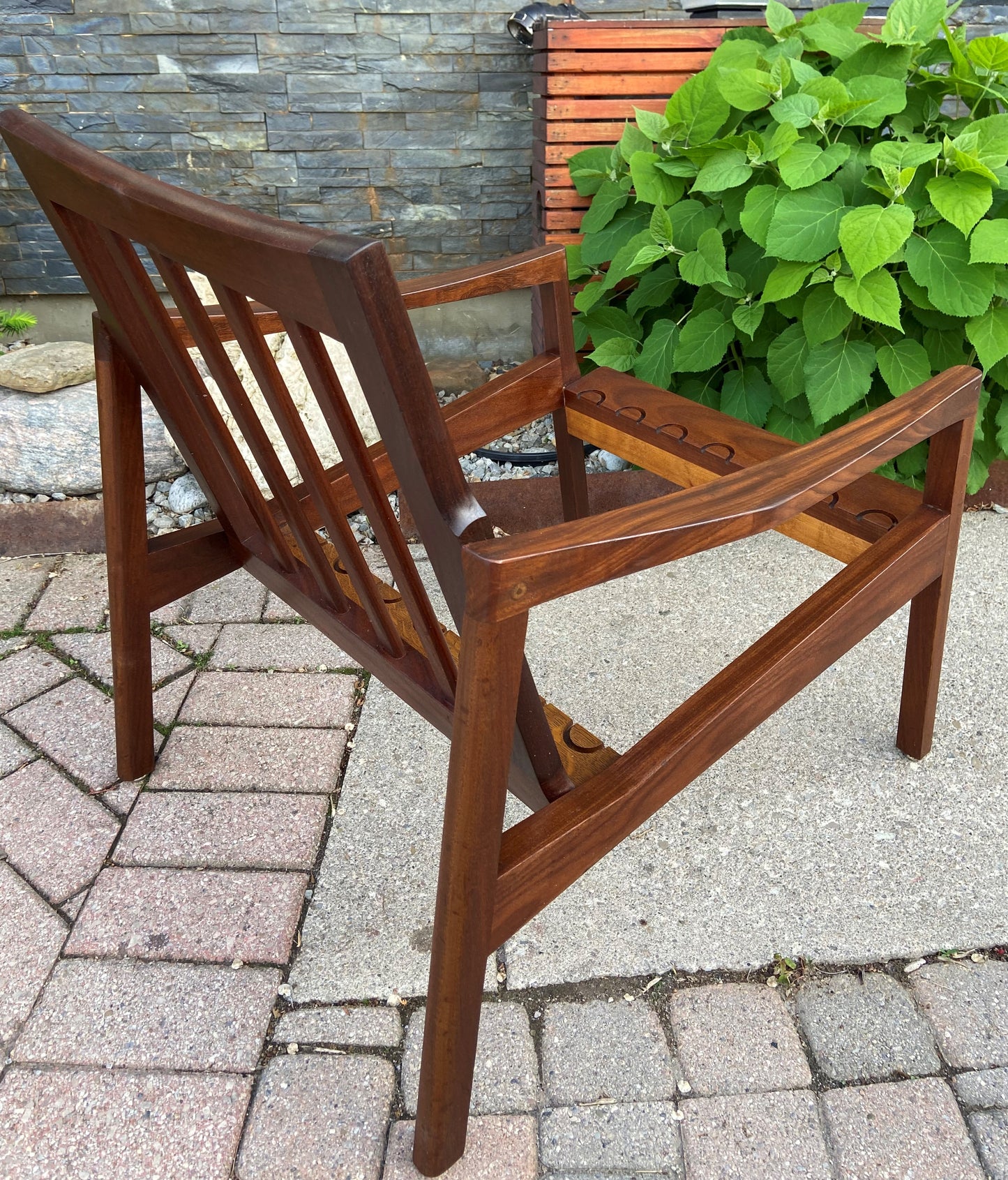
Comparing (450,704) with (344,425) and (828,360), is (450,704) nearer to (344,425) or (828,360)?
(344,425)

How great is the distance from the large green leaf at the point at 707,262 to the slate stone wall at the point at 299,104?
136cm

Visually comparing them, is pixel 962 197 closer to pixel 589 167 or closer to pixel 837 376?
pixel 837 376

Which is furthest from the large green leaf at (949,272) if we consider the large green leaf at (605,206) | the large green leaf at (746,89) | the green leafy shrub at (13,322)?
the green leafy shrub at (13,322)

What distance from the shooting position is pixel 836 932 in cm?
137

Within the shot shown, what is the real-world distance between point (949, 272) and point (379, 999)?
5.96 feet

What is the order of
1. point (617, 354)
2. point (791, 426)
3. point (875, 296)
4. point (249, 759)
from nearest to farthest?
point (249, 759) < point (875, 296) < point (791, 426) < point (617, 354)

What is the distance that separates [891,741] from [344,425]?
1319 millimetres

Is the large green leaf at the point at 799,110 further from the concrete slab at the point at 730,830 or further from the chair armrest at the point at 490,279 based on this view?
the concrete slab at the point at 730,830

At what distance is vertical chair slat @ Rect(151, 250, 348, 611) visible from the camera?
975 mm

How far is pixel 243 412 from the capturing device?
1080mm

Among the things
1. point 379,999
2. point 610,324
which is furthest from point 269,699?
point 610,324

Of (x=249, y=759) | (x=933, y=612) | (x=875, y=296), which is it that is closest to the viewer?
(x=933, y=612)

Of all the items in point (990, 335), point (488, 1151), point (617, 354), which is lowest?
point (488, 1151)

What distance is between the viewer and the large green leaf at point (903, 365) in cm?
209
